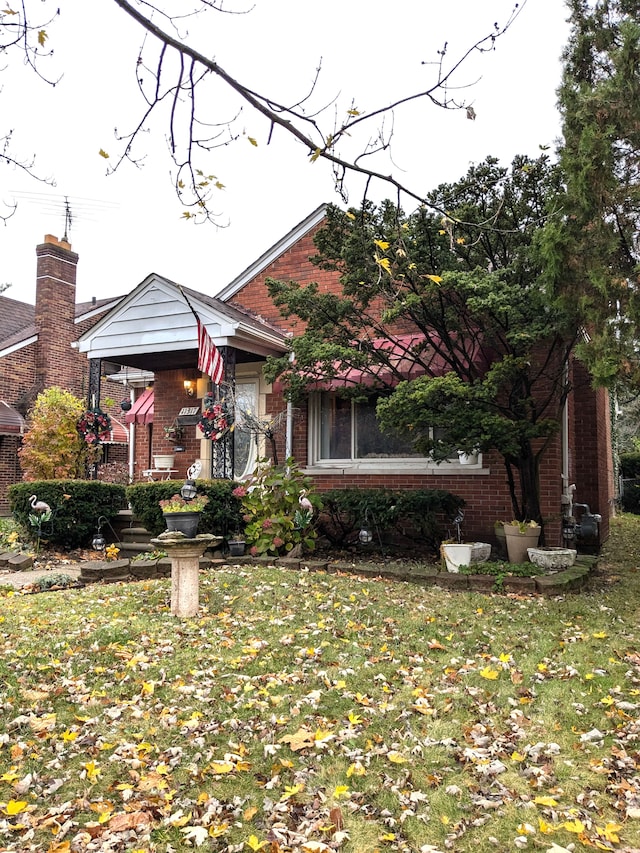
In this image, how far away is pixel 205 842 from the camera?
8.25 ft

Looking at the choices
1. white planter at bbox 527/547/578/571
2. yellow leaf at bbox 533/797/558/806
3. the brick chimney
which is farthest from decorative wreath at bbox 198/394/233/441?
the brick chimney

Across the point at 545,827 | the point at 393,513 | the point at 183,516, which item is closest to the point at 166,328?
the point at 393,513

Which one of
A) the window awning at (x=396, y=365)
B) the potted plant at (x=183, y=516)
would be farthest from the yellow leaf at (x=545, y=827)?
the window awning at (x=396, y=365)

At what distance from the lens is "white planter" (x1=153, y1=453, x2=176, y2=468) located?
11922 mm

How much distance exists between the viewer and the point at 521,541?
7.48m

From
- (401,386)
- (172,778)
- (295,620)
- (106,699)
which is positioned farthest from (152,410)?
(172,778)

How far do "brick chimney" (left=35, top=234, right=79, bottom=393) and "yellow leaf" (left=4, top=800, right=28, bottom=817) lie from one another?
16082mm

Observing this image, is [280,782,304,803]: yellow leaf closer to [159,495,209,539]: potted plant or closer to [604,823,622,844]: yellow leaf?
[604,823,622,844]: yellow leaf

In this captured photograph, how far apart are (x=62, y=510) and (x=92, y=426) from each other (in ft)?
5.94

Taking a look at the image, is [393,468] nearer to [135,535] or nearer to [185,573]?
[135,535]

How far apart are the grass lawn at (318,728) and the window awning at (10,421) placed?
11707mm

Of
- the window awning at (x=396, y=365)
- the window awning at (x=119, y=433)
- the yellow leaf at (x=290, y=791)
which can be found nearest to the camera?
the yellow leaf at (x=290, y=791)

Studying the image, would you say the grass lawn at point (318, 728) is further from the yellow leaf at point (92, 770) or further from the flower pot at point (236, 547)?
the flower pot at point (236, 547)

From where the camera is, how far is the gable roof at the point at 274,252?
11.0m
